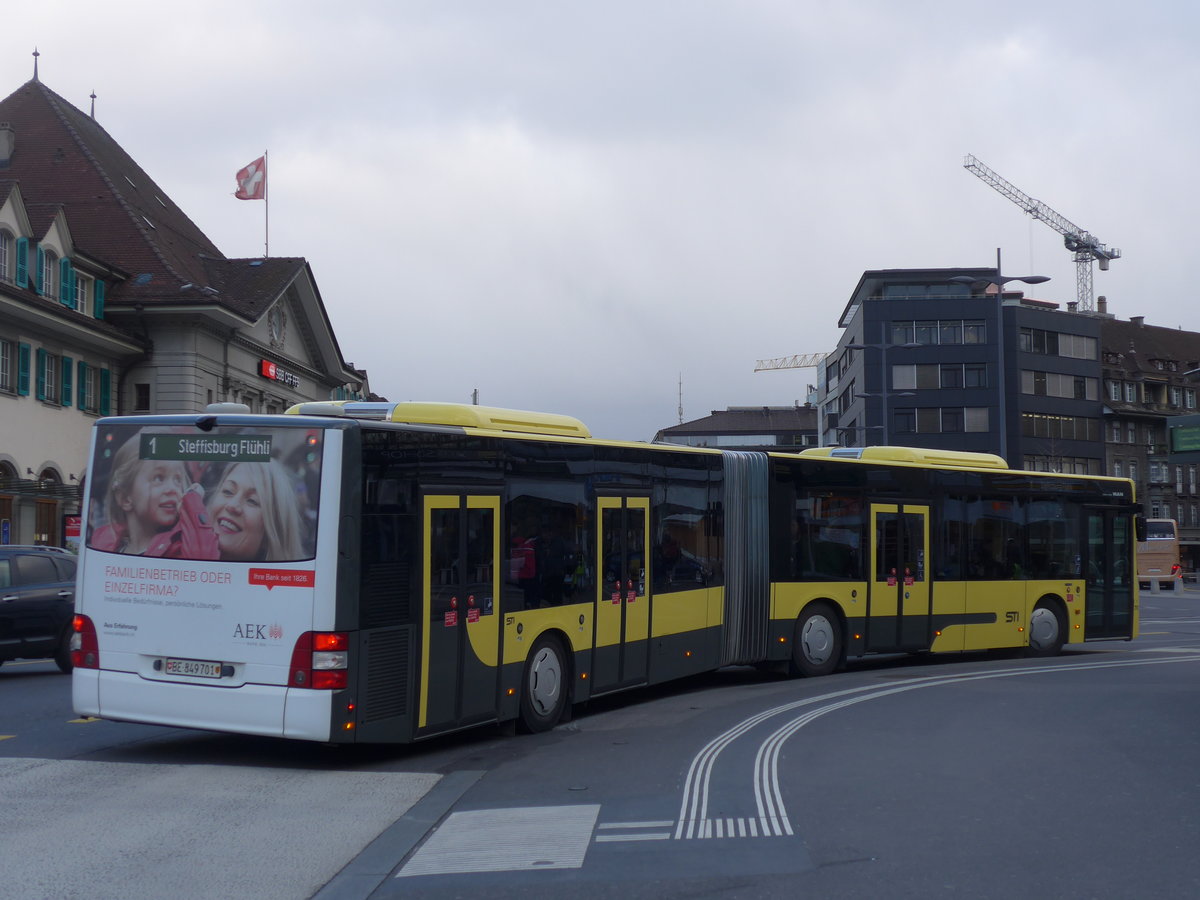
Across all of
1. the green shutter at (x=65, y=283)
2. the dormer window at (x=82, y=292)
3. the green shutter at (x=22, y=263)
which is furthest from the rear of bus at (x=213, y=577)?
the dormer window at (x=82, y=292)

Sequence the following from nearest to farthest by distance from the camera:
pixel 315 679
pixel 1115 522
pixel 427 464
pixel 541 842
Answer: pixel 541 842
pixel 315 679
pixel 427 464
pixel 1115 522

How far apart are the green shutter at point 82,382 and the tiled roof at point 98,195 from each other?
285 cm

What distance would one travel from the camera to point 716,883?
680 cm

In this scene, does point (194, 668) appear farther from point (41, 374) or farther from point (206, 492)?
point (41, 374)

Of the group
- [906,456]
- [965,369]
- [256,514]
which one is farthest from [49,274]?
[965,369]

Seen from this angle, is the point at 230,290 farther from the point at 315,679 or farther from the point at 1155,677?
the point at 315,679

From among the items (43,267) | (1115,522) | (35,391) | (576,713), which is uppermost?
(43,267)

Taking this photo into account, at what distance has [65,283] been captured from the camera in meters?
40.2

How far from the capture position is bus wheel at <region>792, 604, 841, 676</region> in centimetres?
1800

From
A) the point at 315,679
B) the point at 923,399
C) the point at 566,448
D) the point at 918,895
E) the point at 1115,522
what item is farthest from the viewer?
the point at 923,399

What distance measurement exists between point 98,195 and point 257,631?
41.4m

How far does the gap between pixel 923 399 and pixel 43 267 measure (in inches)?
2505

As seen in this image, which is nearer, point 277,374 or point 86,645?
point 86,645

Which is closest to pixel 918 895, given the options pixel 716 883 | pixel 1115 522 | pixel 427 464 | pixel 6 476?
pixel 716 883
